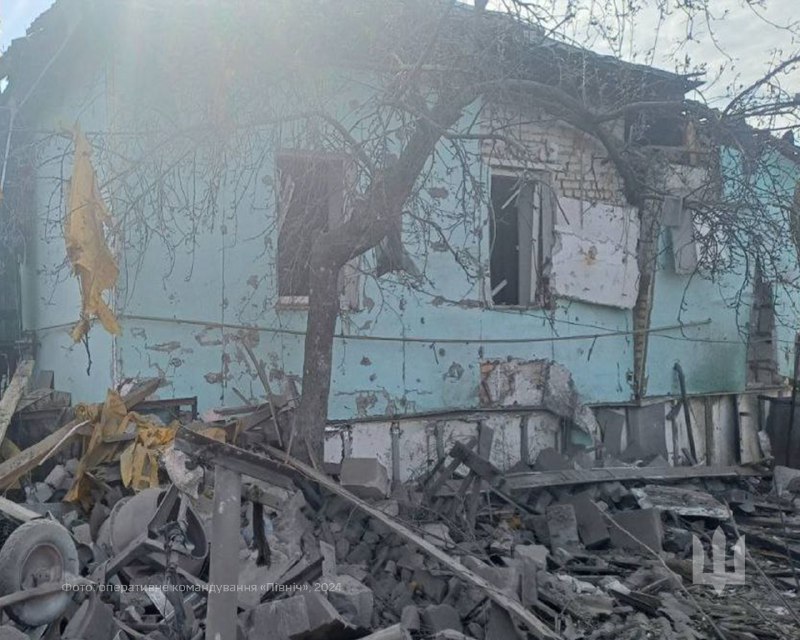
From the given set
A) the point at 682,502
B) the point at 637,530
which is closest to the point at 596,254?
the point at 682,502

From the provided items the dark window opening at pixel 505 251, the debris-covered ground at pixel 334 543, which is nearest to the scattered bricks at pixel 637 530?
the debris-covered ground at pixel 334 543

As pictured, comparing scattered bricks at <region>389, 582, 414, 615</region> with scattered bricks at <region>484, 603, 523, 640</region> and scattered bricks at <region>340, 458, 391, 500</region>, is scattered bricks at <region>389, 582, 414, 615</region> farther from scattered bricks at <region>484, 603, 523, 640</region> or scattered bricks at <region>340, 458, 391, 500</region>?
scattered bricks at <region>340, 458, 391, 500</region>

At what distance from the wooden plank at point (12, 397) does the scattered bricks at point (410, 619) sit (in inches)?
143

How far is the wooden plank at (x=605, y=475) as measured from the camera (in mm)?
7266

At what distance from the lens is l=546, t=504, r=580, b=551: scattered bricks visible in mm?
6477

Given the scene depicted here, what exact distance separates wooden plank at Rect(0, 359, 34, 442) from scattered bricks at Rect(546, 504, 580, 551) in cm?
442

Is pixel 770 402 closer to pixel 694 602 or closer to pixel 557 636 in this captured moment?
pixel 694 602

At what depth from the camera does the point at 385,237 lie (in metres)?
6.86

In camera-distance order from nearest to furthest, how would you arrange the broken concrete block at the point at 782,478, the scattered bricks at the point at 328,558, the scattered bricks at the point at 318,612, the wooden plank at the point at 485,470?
1. the scattered bricks at the point at 318,612
2. the scattered bricks at the point at 328,558
3. the wooden plank at the point at 485,470
4. the broken concrete block at the point at 782,478

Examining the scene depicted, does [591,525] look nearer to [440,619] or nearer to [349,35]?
[440,619]

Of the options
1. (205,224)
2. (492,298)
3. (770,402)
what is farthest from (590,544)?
(770,402)

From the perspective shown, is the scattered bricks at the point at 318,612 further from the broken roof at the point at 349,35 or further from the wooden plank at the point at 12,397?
the broken roof at the point at 349,35

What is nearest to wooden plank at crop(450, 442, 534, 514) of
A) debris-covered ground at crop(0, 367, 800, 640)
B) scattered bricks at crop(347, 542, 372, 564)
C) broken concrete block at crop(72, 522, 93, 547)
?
debris-covered ground at crop(0, 367, 800, 640)

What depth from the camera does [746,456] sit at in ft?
35.5
